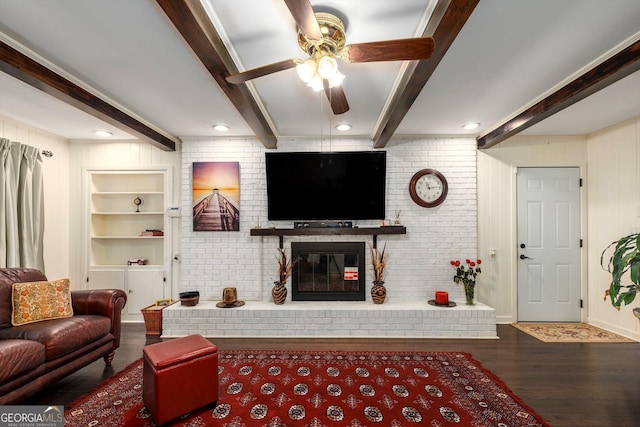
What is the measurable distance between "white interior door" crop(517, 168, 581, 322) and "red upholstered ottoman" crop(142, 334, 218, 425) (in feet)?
12.8

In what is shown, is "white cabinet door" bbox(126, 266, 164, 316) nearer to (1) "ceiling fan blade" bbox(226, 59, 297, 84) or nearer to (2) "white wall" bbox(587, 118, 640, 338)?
(1) "ceiling fan blade" bbox(226, 59, 297, 84)

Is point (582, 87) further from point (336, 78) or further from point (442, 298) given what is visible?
point (442, 298)

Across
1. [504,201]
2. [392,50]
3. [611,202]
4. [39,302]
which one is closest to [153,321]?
[39,302]

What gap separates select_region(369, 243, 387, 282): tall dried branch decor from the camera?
153 inches

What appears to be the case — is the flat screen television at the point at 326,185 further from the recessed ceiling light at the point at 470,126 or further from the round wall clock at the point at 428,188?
the recessed ceiling light at the point at 470,126

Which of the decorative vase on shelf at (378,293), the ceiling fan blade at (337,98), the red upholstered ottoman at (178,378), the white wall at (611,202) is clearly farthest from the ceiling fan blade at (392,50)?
the white wall at (611,202)

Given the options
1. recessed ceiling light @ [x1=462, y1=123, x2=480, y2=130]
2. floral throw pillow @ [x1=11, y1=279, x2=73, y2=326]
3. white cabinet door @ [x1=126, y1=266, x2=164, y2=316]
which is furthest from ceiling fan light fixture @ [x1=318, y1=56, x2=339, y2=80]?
white cabinet door @ [x1=126, y1=266, x2=164, y2=316]

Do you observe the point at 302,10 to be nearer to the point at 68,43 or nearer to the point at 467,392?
the point at 68,43

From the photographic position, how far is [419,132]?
3893 millimetres

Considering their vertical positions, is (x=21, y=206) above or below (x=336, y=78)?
below

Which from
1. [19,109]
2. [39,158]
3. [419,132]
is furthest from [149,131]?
[419,132]

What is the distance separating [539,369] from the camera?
271 centimetres

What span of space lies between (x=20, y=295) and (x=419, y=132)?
434 cm

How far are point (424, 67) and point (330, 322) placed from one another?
2.81 m
